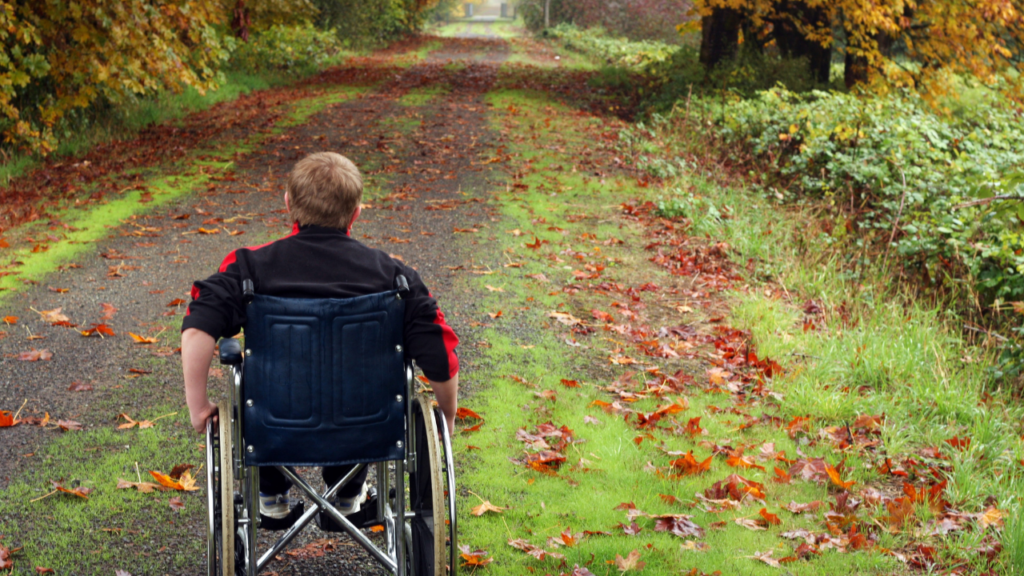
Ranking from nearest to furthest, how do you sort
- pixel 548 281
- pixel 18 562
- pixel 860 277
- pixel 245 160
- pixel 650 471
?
pixel 18 562 < pixel 650 471 < pixel 548 281 < pixel 860 277 < pixel 245 160

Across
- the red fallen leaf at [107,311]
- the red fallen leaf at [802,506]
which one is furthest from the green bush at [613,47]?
the red fallen leaf at [802,506]

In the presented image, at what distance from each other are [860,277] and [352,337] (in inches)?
248

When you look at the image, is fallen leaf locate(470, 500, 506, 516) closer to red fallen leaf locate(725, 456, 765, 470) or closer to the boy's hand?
red fallen leaf locate(725, 456, 765, 470)

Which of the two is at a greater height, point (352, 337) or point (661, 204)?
point (352, 337)

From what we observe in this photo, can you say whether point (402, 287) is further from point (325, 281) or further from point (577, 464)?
point (577, 464)

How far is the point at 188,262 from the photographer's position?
7254 millimetres

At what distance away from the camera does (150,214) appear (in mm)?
8961

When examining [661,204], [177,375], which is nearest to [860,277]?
[661,204]

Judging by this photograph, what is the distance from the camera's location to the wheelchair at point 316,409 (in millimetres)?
2344

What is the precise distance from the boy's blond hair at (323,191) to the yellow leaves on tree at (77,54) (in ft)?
26.9

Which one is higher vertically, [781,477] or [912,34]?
[912,34]

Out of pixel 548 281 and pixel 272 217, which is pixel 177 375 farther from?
pixel 272 217

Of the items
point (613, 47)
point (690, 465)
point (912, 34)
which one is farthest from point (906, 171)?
point (613, 47)

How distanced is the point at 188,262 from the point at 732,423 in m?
4.96
